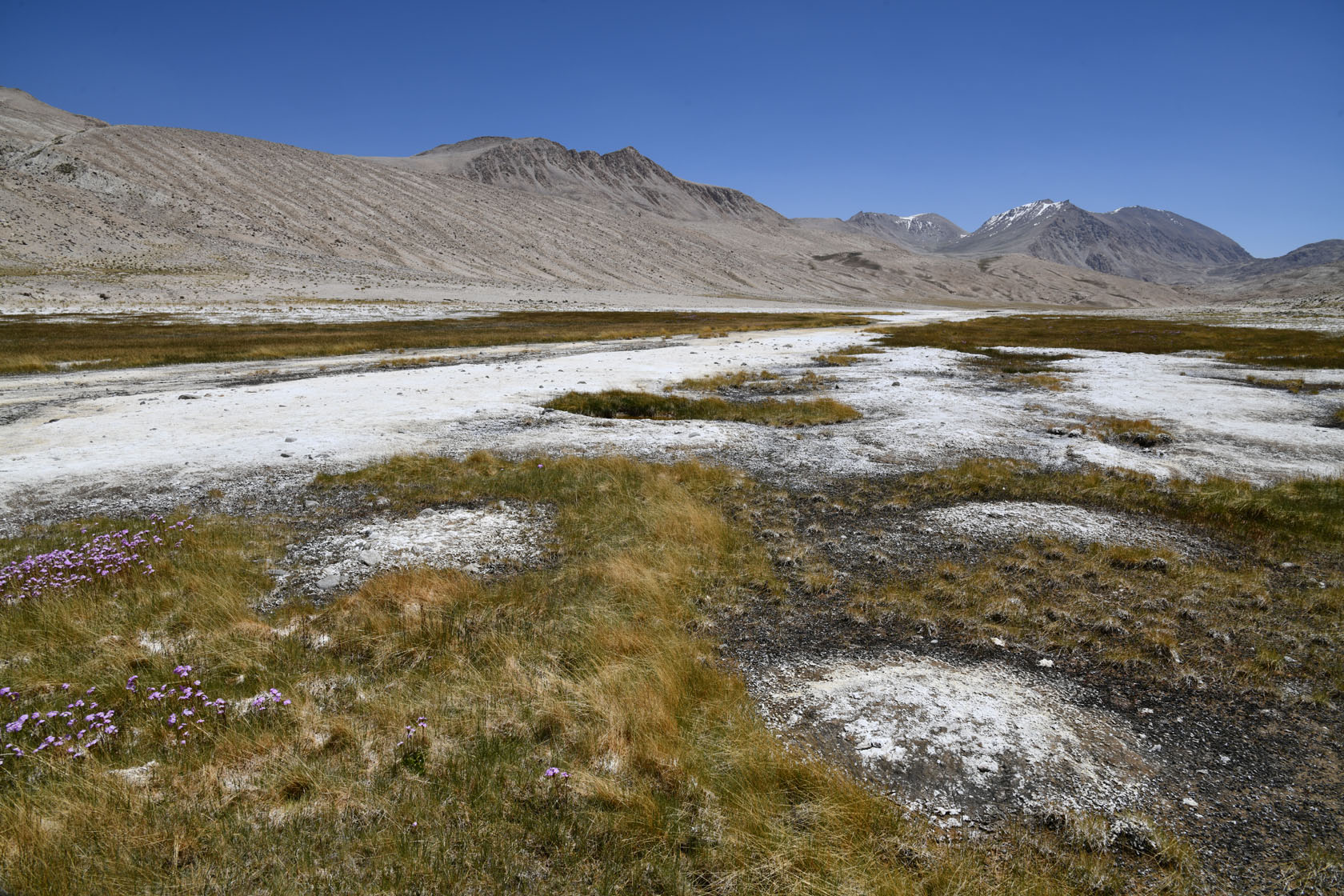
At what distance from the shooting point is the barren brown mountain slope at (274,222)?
106 metres

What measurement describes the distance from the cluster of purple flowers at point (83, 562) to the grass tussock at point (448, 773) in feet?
0.97

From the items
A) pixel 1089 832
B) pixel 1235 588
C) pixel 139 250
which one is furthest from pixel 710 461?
pixel 139 250

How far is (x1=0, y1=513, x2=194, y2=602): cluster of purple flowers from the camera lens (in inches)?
313

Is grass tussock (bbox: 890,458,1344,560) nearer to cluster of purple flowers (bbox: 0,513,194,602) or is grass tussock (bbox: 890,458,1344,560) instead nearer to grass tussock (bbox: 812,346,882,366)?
cluster of purple flowers (bbox: 0,513,194,602)

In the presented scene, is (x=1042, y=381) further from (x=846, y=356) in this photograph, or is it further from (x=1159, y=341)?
(x=1159, y=341)

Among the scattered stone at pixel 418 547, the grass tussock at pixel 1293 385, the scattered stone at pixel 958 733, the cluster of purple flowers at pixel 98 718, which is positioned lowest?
the scattered stone at pixel 958 733

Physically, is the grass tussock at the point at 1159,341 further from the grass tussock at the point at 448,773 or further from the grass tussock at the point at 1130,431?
the grass tussock at the point at 448,773

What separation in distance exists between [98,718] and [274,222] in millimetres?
165034

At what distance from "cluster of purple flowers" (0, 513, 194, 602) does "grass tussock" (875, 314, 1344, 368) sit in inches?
1811

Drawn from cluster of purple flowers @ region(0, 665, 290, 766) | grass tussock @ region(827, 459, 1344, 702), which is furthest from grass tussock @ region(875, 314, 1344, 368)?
cluster of purple flowers @ region(0, 665, 290, 766)

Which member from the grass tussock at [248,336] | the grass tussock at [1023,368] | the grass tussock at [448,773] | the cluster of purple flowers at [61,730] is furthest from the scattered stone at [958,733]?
the grass tussock at [248,336]

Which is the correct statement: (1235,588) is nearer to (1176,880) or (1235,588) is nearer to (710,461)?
(1176,880)

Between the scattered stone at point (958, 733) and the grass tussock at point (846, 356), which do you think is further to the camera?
the grass tussock at point (846, 356)

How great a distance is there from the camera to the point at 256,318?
62406mm
